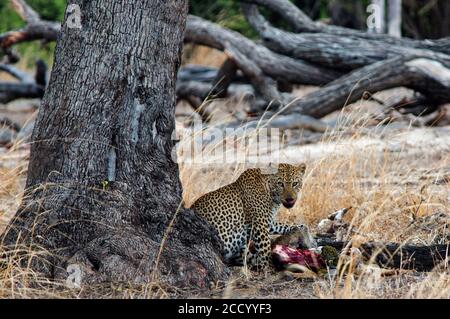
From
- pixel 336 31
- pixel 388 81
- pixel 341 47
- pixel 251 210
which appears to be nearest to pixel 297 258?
pixel 251 210

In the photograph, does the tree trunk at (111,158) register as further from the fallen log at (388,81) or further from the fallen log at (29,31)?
the fallen log at (29,31)


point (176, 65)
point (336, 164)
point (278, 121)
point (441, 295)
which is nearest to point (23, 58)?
point (278, 121)

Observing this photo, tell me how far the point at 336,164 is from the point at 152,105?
254cm

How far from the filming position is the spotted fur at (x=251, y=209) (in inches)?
238

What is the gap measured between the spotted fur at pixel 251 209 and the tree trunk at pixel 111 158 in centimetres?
40

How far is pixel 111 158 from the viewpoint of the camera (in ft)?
18.1

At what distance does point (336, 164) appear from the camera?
7.66 metres

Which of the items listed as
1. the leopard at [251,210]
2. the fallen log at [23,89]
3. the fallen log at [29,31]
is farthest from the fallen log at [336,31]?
the leopard at [251,210]

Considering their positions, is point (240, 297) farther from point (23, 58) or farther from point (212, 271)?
point (23, 58)

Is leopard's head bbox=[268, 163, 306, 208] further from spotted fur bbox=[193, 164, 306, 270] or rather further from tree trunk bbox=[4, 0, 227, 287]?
tree trunk bbox=[4, 0, 227, 287]

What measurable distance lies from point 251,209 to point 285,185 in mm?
A: 339

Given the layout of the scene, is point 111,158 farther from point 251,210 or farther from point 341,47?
point 341,47

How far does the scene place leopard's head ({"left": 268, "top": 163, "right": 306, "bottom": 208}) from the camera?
6.30 m

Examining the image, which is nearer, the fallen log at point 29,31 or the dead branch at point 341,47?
the dead branch at point 341,47
